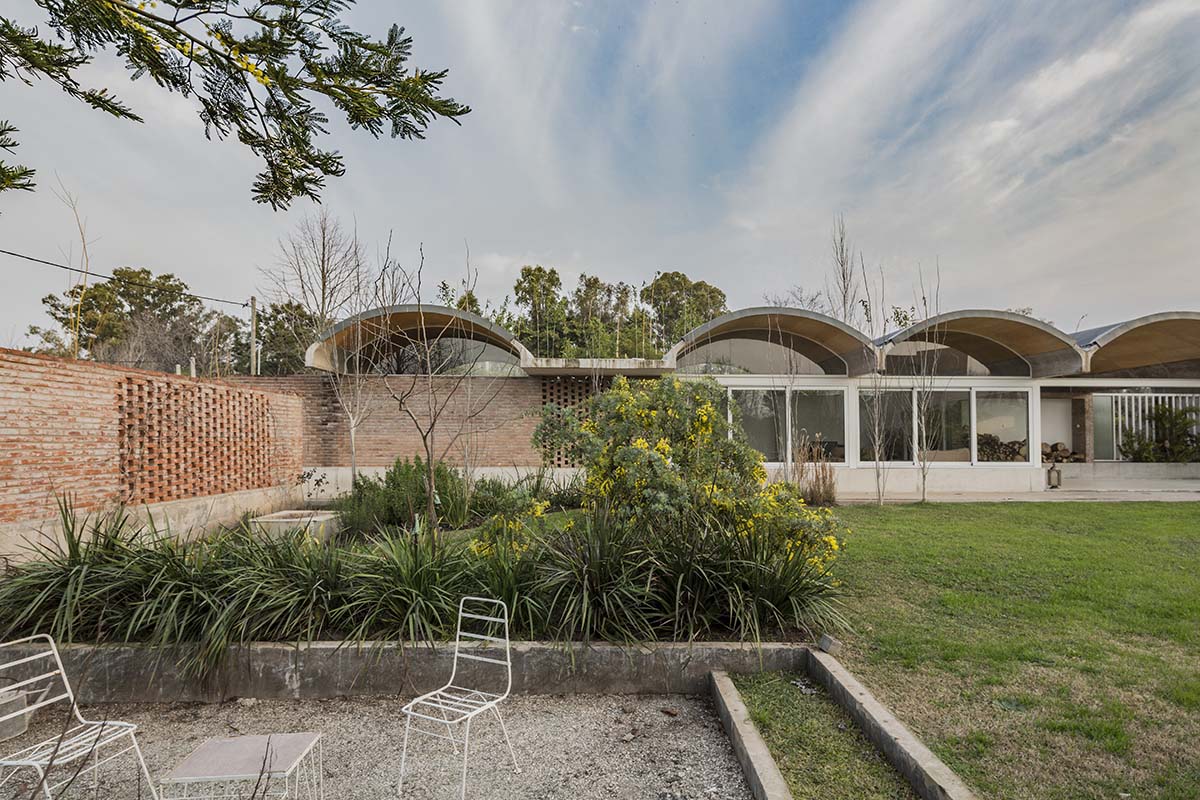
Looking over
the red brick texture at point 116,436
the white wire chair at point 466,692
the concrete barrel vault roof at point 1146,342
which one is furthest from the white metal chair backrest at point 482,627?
the concrete barrel vault roof at point 1146,342

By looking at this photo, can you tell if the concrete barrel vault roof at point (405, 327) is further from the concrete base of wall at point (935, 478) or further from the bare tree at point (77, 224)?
the bare tree at point (77, 224)

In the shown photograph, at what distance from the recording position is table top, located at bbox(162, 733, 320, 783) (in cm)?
244

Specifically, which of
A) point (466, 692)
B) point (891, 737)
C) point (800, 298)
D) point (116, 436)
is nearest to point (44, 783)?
point (466, 692)

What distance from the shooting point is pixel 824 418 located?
1529 centimetres

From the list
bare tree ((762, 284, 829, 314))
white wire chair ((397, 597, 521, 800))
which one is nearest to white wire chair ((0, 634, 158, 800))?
white wire chair ((397, 597, 521, 800))

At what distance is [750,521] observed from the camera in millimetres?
5203

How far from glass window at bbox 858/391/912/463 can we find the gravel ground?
12.6 m

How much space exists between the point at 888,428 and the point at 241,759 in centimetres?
1542

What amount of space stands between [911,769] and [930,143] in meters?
12.7

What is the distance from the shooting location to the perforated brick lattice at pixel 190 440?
8.50m

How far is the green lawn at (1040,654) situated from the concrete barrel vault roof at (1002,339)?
20.6 feet

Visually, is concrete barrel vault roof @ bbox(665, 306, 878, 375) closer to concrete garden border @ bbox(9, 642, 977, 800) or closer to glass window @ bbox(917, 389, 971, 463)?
glass window @ bbox(917, 389, 971, 463)

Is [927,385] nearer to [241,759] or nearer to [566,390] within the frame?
[566,390]

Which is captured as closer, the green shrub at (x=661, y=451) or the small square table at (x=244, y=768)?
the small square table at (x=244, y=768)
